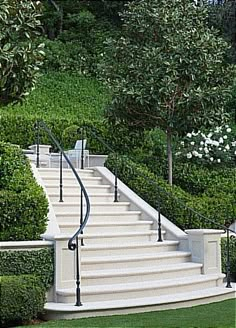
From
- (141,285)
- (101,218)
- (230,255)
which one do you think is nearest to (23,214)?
(141,285)

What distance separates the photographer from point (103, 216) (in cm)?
970

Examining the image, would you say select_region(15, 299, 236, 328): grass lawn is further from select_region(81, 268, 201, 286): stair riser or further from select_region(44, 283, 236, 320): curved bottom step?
select_region(81, 268, 201, 286): stair riser

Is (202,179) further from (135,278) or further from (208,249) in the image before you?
(135,278)

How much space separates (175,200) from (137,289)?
3.03 metres

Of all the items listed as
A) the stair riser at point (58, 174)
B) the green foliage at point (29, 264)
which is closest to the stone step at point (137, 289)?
the green foliage at point (29, 264)

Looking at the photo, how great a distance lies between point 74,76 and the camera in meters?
20.1

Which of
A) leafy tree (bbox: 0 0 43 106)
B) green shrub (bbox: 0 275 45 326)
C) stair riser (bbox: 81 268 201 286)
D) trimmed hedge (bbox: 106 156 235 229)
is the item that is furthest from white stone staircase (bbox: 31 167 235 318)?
leafy tree (bbox: 0 0 43 106)

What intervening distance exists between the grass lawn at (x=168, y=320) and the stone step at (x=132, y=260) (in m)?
1.32

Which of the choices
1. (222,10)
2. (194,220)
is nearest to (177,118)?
(194,220)

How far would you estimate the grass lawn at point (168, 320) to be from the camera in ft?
19.8

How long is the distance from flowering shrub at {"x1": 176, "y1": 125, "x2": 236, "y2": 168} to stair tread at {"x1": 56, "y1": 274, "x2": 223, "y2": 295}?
14.6 ft

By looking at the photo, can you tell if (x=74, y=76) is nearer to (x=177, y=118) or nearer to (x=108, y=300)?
(x=177, y=118)

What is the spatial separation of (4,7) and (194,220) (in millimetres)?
5137

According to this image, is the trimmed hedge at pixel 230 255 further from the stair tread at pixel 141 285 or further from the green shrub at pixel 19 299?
the green shrub at pixel 19 299
